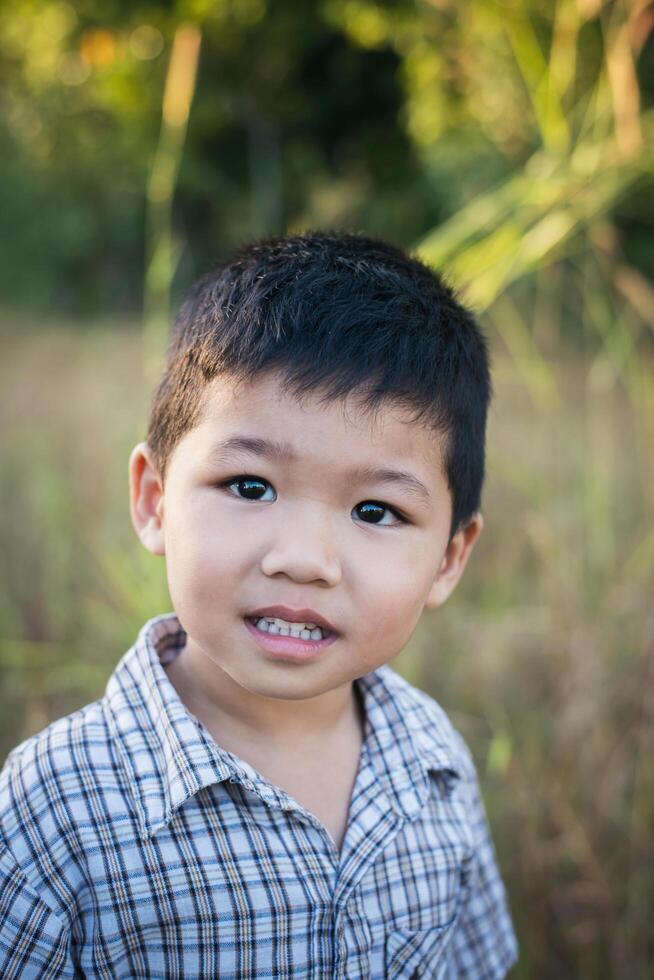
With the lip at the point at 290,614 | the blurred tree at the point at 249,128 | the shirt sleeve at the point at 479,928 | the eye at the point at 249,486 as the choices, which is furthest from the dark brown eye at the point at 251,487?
the blurred tree at the point at 249,128

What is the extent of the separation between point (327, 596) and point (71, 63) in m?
8.63

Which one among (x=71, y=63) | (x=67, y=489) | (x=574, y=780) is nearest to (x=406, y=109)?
(x=71, y=63)

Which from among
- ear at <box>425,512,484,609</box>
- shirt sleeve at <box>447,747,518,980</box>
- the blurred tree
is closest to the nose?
ear at <box>425,512,484,609</box>

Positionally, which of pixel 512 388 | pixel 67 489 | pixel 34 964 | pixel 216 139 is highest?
pixel 216 139

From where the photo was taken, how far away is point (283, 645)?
34.3 inches

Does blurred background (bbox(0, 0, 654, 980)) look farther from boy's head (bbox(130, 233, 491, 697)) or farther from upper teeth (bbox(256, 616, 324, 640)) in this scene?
upper teeth (bbox(256, 616, 324, 640))

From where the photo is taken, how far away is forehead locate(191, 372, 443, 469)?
873 mm

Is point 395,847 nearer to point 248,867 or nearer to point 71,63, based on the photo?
point 248,867

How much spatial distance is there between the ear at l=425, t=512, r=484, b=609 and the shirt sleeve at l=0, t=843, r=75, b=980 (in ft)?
1.71

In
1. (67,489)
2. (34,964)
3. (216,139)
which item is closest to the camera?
(34,964)

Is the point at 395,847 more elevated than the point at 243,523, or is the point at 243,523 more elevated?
the point at 243,523

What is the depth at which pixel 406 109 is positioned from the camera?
26.9 ft

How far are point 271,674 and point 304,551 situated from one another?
0.44 feet

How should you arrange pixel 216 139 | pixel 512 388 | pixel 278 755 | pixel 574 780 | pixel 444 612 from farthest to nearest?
pixel 216 139
pixel 512 388
pixel 444 612
pixel 574 780
pixel 278 755
